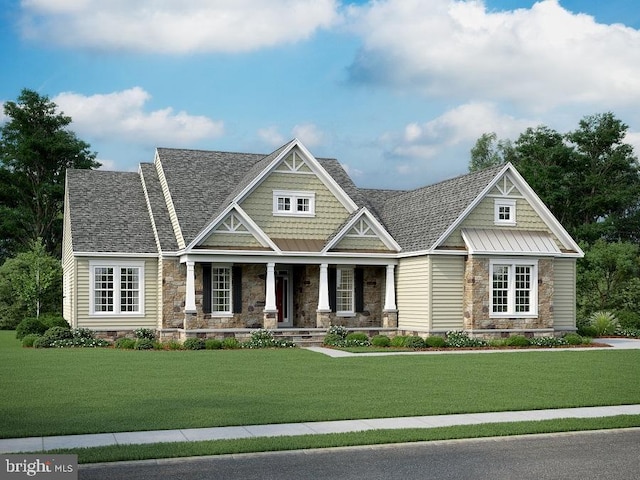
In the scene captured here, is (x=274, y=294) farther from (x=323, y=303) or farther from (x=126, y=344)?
(x=126, y=344)

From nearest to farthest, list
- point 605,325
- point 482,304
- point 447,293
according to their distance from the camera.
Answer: point 482,304, point 447,293, point 605,325

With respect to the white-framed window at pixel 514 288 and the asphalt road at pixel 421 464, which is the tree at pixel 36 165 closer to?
the white-framed window at pixel 514 288

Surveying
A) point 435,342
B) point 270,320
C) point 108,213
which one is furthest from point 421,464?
point 108,213

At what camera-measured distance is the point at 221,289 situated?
3200 centimetres

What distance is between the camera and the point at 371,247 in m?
33.2

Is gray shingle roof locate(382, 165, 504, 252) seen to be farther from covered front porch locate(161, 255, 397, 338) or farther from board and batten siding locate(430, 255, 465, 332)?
covered front porch locate(161, 255, 397, 338)

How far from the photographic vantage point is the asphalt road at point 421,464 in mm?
9422

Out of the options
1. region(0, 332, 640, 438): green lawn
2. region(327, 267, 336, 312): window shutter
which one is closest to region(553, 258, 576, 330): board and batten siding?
region(0, 332, 640, 438): green lawn

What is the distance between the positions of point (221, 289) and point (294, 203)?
4871mm

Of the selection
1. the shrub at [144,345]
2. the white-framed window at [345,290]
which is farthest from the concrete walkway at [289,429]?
the white-framed window at [345,290]

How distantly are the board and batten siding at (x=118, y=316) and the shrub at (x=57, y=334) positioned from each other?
5.46ft

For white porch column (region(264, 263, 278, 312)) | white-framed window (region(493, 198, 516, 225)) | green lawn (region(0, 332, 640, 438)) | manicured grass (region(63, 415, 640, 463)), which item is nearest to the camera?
manicured grass (region(63, 415, 640, 463))

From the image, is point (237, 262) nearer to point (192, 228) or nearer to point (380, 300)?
point (192, 228)

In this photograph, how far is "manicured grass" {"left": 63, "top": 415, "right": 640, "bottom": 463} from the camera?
10.2 meters
